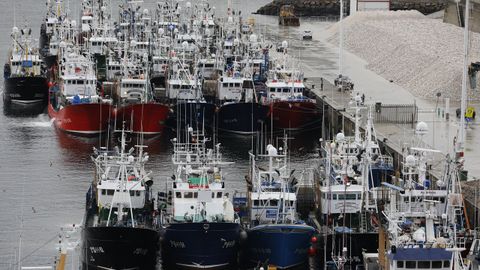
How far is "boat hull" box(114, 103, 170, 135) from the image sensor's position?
82125 millimetres

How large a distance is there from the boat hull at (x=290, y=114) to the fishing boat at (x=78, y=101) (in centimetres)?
839

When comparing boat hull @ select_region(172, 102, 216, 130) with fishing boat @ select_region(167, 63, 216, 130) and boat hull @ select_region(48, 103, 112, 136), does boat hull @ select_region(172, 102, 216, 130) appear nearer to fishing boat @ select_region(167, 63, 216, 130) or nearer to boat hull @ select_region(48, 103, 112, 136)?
fishing boat @ select_region(167, 63, 216, 130)

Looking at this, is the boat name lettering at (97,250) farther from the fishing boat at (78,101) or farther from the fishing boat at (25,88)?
the fishing boat at (25,88)

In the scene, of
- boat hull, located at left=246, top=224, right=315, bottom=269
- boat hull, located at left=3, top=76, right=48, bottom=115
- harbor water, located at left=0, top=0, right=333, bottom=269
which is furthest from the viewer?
boat hull, located at left=3, top=76, right=48, bottom=115

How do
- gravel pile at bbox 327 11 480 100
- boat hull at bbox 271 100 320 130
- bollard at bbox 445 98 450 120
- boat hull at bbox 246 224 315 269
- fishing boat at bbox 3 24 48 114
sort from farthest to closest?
fishing boat at bbox 3 24 48 114, gravel pile at bbox 327 11 480 100, boat hull at bbox 271 100 320 130, bollard at bbox 445 98 450 120, boat hull at bbox 246 224 315 269

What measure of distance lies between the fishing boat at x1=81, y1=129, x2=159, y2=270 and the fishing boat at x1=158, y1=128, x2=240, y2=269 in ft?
2.47

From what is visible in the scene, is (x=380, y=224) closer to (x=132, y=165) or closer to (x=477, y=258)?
(x=477, y=258)

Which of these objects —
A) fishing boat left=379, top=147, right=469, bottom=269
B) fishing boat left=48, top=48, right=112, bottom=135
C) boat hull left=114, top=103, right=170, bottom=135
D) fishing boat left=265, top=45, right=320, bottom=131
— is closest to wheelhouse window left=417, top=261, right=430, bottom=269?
fishing boat left=379, top=147, right=469, bottom=269

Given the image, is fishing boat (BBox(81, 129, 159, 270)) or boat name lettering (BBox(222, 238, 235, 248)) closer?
fishing boat (BBox(81, 129, 159, 270))

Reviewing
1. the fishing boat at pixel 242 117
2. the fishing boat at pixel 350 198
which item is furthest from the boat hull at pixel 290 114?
the fishing boat at pixel 350 198

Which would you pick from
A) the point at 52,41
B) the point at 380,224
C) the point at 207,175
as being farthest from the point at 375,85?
the point at 380,224

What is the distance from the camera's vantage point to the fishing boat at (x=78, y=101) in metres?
82.3

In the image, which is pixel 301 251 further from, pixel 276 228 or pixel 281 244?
pixel 276 228

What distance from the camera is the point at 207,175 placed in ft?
185
